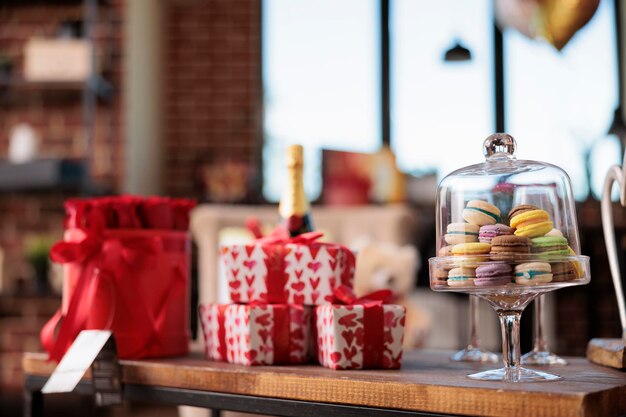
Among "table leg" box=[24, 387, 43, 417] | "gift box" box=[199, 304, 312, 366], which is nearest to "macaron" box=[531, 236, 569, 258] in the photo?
"gift box" box=[199, 304, 312, 366]

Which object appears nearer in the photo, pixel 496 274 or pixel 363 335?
pixel 496 274

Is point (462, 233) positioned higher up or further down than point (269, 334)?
higher up

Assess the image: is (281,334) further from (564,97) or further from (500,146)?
(564,97)

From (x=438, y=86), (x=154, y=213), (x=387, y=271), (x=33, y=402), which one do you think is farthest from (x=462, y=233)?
(x=438, y=86)

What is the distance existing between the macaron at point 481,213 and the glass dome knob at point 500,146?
101mm

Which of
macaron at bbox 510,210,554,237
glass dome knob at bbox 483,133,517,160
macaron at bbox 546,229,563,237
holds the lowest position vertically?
macaron at bbox 546,229,563,237

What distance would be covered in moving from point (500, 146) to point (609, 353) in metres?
0.29

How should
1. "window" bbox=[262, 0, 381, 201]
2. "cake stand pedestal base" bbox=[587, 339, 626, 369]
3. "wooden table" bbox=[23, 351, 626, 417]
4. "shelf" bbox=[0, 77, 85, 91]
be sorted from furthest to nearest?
"window" bbox=[262, 0, 381, 201], "shelf" bbox=[0, 77, 85, 91], "cake stand pedestal base" bbox=[587, 339, 626, 369], "wooden table" bbox=[23, 351, 626, 417]

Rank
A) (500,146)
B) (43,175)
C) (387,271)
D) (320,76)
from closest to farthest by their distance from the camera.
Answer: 1. (500,146)
2. (387,271)
3. (43,175)
4. (320,76)

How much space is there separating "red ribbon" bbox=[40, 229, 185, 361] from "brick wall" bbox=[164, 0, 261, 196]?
3.77 metres

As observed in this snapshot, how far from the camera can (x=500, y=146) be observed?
3.12 feet

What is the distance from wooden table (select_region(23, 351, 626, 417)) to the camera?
2.46 feet

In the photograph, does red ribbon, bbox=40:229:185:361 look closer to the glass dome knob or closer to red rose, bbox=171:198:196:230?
red rose, bbox=171:198:196:230

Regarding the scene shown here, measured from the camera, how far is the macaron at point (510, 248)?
0.82 meters
